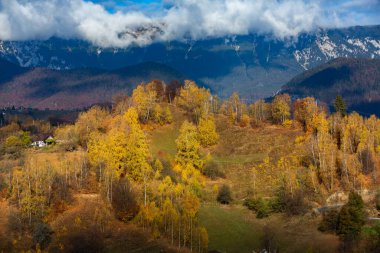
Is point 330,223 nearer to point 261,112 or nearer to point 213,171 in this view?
point 213,171

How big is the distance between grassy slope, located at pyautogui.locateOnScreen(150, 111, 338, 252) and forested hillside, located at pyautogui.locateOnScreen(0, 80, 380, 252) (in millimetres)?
288

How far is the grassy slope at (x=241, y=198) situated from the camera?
7200 cm

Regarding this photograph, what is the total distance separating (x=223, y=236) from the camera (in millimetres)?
76188

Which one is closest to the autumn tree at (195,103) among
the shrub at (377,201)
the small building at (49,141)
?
the small building at (49,141)

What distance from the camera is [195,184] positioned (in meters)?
94.3

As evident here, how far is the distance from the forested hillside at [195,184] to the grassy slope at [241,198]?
29 cm

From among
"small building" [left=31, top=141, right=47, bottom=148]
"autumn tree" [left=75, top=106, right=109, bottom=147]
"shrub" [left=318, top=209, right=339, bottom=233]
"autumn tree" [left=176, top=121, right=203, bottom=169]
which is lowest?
"shrub" [left=318, top=209, right=339, bottom=233]

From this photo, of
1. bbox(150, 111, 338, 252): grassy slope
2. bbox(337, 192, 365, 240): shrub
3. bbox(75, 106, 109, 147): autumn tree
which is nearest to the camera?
bbox(337, 192, 365, 240): shrub

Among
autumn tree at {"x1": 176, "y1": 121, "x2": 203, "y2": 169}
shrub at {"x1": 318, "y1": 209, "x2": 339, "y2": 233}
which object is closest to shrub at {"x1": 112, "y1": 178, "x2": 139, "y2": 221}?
autumn tree at {"x1": 176, "y1": 121, "x2": 203, "y2": 169}

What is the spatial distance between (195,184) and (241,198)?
906 cm

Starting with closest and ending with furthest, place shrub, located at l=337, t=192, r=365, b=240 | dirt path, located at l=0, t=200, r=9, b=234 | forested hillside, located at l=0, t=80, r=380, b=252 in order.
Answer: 1. shrub, located at l=337, t=192, r=365, b=240
2. forested hillside, located at l=0, t=80, r=380, b=252
3. dirt path, located at l=0, t=200, r=9, b=234

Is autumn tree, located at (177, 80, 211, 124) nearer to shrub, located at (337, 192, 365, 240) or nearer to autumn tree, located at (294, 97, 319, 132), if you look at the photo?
autumn tree, located at (294, 97, 319, 132)

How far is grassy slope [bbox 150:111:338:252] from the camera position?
72000 millimetres

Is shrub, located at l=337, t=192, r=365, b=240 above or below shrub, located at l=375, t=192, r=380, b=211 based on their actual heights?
below
